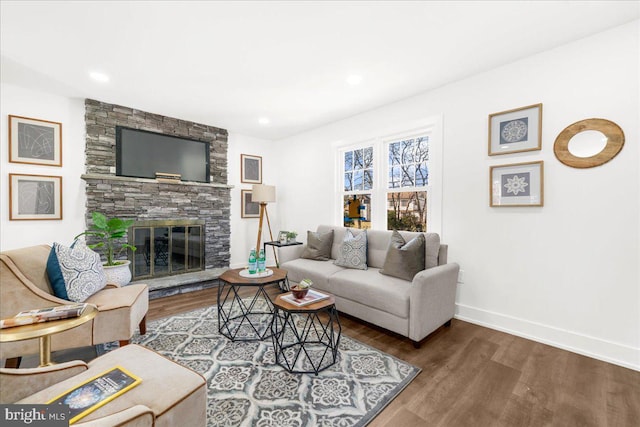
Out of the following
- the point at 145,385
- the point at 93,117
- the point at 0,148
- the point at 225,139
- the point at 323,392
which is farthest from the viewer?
the point at 225,139

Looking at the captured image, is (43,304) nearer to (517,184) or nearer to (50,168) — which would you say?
(50,168)

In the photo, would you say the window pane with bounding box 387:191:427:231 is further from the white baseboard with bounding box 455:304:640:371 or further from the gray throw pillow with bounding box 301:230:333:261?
the white baseboard with bounding box 455:304:640:371

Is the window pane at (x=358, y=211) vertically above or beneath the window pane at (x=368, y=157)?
beneath

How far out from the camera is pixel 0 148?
3.06 meters

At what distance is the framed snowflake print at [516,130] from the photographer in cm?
248

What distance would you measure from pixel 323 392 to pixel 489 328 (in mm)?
1914

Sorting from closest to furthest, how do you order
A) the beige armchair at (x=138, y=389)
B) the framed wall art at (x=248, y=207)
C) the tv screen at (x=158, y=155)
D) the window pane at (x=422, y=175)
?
the beige armchair at (x=138, y=389) → the window pane at (x=422, y=175) → the tv screen at (x=158, y=155) → the framed wall art at (x=248, y=207)

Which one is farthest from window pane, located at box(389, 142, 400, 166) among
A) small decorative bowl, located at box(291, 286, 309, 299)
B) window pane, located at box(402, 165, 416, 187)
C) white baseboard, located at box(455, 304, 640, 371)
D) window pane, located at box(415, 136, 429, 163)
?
small decorative bowl, located at box(291, 286, 309, 299)

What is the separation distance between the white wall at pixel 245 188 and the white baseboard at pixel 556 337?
3.59 meters

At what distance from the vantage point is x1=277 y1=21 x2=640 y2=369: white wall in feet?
6.88

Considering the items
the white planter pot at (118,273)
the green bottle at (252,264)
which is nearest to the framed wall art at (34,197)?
the white planter pot at (118,273)

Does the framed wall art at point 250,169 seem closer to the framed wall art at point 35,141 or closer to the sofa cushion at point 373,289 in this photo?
the framed wall art at point 35,141

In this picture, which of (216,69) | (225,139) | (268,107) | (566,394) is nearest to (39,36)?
(216,69)

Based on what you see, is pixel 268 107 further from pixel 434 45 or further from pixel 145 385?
pixel 145 385
